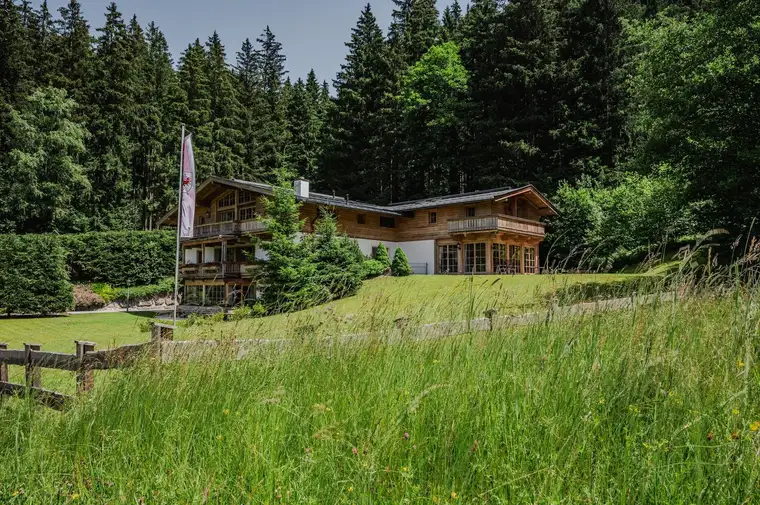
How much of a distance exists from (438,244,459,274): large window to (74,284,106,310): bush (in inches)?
885

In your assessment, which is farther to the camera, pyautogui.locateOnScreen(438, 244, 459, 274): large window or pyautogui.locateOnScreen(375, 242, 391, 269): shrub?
pyautogui.locateOnScreen(438, 244, 459, 274): large window

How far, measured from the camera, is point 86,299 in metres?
32.1

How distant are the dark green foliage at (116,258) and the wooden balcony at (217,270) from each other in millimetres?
3970

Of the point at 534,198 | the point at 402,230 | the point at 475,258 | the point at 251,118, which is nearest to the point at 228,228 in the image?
the point at 402,230

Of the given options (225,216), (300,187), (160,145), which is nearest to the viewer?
(300,187)

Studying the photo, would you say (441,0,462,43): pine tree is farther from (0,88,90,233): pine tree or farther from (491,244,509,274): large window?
(0,88,90,233): pine tree

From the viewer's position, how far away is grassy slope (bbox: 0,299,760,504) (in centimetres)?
198

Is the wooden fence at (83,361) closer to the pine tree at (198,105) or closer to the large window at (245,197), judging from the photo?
the large window at (245,197)

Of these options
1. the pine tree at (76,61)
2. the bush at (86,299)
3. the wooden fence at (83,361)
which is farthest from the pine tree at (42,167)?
the wooden fence at (83,361)

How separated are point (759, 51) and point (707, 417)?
1763 centimetres

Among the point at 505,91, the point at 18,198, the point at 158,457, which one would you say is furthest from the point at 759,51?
the point at 18,198

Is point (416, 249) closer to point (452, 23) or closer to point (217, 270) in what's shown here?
point (217, 270)

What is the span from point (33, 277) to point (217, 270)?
Result: 9651mm

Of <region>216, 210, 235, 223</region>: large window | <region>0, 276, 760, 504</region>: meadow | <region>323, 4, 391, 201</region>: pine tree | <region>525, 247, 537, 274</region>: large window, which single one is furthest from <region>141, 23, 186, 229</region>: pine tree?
<region>0, 276, 760, 504</region>: meadow
